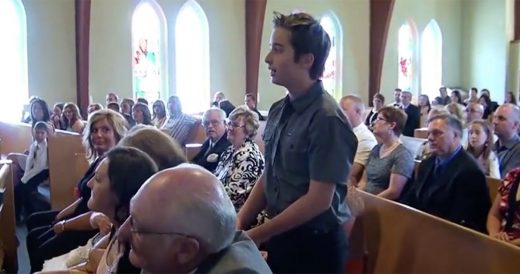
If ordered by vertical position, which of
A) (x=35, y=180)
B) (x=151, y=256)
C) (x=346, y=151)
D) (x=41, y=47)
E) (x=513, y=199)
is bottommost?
(x=35, y=180)

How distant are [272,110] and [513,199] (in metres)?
1.73

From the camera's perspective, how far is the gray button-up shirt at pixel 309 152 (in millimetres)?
1854

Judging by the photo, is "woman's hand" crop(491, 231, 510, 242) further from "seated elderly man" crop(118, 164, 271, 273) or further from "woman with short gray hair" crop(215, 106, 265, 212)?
"seated elderly man" crop(118, 164, 271, 273)

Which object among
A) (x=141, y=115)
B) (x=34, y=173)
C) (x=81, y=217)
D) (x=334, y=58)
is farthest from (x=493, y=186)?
(x=334, y=58)

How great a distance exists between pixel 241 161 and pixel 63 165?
2944 millimetres

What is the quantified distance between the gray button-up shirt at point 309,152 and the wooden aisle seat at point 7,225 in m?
3.12

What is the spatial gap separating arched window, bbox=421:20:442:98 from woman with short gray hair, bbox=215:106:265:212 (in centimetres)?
1398

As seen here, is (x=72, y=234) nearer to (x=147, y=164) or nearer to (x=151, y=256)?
(x=147, y=164)

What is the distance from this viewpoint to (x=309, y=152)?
74.3 inches

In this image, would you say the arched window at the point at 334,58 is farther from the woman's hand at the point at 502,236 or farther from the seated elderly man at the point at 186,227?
the seated elderly man at the point at 186,227

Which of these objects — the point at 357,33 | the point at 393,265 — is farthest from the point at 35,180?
the point at 357,33

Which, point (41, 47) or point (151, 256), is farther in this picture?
point (41, 47)

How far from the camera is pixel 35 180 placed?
6363 millimetres

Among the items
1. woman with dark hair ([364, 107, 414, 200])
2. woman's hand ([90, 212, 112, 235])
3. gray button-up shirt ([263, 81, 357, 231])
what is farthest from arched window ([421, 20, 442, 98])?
gray button-up shirt ([263, 81, 357, 231])
